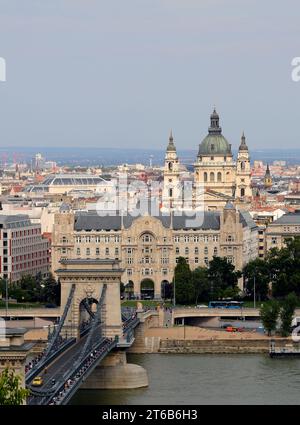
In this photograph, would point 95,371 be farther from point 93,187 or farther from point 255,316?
point 93,187

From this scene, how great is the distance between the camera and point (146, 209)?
45.8 meters

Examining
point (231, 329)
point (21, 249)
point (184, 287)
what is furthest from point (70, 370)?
point (21, 249)

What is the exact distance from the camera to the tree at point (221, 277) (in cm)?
3988

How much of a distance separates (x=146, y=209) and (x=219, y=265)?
16.9 ft

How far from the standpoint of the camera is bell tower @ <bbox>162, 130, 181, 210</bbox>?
182ft

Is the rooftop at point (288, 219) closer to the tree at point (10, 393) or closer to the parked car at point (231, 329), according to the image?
the parked car at point (231, 329)

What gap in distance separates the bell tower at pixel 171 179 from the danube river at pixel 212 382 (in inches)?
957

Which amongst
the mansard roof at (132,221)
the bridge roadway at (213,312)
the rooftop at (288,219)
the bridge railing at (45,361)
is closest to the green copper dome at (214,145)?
the rooftop at (288,219)

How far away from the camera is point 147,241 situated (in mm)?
43312

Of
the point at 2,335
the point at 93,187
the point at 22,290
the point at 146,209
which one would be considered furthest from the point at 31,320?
the point at 93,187

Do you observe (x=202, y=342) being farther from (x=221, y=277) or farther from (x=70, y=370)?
(x=221, y=277)

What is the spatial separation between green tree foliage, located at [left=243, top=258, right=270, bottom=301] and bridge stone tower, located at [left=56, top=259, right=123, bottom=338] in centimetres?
1109

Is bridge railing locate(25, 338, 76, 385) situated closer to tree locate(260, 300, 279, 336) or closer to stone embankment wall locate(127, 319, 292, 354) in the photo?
stone embankment wall locate(127, 319, 292, 354)

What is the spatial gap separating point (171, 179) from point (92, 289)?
28.5 metres
